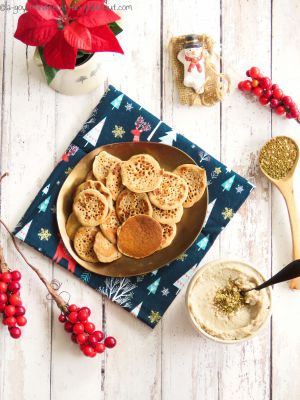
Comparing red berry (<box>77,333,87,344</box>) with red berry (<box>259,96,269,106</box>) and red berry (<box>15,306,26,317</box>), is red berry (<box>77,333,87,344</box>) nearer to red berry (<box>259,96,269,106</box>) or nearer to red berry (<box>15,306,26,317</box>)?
red berry (<box>15,306,26,317</box>)

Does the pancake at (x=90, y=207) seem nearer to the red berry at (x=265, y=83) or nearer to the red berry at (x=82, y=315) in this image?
the red berry at (x=82, y=315)

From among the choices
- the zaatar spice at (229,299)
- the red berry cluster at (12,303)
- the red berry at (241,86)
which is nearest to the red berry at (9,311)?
the red berry cluster at (12,303)

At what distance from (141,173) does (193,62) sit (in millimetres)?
309

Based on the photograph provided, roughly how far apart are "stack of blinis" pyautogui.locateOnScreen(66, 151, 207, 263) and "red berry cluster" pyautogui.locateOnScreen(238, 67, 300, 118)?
0.85 feet

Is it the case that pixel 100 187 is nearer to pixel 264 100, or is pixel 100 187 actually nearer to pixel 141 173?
pixel 141 173

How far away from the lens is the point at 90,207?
134 centimetres

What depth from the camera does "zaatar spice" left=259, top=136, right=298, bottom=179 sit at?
55.6 inches

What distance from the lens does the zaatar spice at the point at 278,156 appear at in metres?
1.41

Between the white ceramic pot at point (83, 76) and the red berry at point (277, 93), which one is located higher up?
the white ceramic pot at point (83, 76)

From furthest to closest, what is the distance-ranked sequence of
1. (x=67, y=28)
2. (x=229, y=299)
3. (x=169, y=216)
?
(x=169, y=216)
(x=229, y=299)
(x=67, y=28)

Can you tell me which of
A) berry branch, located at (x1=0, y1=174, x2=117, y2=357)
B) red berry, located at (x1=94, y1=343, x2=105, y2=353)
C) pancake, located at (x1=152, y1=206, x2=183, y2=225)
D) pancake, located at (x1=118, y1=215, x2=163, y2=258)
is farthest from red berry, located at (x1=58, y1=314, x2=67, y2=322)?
pancake, located at (x1=152, y1=206, x2=183, y2=225)

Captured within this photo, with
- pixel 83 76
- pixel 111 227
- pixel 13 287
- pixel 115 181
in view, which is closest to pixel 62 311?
pixel 13 287

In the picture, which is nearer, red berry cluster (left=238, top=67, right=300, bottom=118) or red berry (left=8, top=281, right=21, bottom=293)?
red berry (left=8, top=281, right=21, bottom=293)

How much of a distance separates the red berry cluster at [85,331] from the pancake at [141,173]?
1.04 ft
